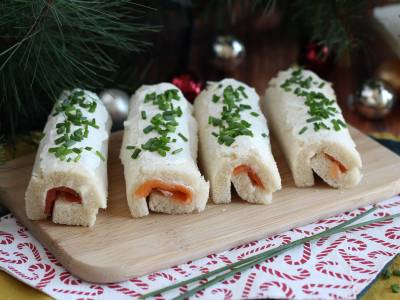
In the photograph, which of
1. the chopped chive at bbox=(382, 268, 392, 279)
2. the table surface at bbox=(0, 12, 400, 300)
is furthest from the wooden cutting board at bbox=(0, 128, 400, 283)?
the table surface at bbox=(0, 12, 400, 300)

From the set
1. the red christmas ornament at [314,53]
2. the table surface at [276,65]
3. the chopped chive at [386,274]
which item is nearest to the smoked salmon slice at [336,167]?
the chopped chive at [386,274]

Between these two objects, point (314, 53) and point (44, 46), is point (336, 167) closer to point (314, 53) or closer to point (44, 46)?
point (314, 53)

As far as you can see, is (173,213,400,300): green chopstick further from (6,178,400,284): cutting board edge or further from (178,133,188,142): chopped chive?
(178,133,188,142): chopped chive

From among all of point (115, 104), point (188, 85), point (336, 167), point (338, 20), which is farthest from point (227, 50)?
point (336, 167)

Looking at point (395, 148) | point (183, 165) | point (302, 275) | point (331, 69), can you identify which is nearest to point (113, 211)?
point (183, 165)

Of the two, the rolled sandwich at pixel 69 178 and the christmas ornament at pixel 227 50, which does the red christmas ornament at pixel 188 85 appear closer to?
the christmas ornament at pixel 227 50

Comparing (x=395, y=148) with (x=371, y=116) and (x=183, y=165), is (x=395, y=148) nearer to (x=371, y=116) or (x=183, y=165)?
(x=371, y=116)

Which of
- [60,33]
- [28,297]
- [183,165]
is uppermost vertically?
[60,33]
